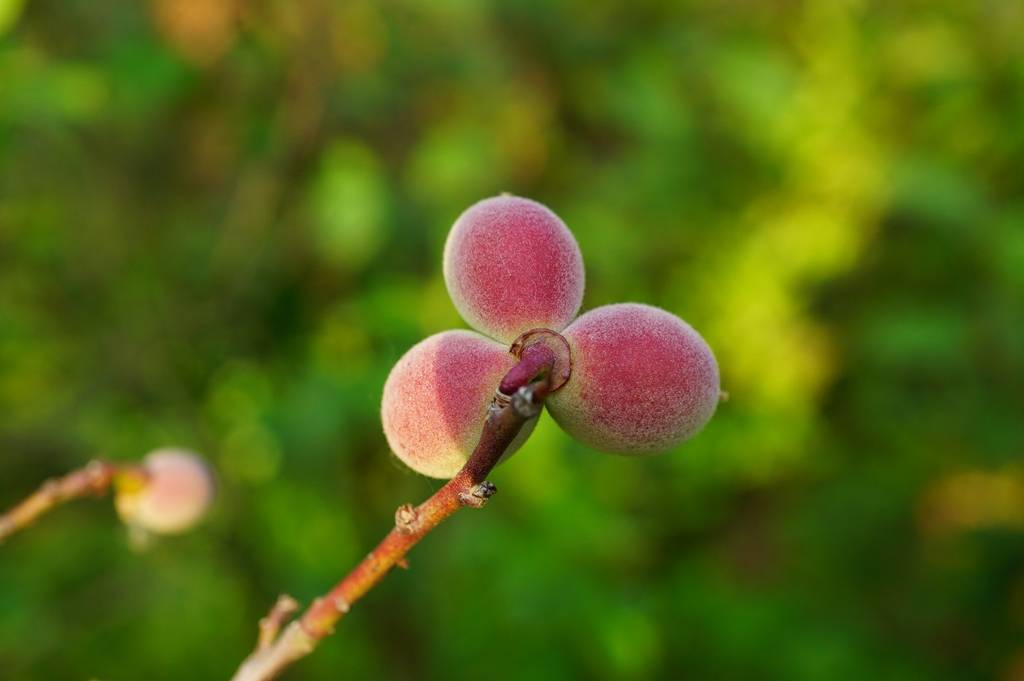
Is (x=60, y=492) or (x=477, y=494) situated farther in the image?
(x=60, y=492)

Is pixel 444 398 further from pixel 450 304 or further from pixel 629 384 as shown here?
pixel 450 304

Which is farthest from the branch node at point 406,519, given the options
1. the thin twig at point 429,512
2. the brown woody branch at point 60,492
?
the brown woody branch at point 60,492

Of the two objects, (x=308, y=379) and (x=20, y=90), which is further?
Answer: (x=308, y=379)

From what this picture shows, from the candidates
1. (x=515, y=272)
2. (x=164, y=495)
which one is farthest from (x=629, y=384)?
(x=164, y=495)

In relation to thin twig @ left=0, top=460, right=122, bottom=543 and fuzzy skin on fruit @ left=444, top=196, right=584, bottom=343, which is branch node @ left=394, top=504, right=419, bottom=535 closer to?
fuzzy skin on fruit @ left=444, top=196, right=584, bottom=343

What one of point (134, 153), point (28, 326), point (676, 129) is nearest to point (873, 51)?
point (676, 129)

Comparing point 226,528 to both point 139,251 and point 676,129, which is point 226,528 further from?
point 676,129
